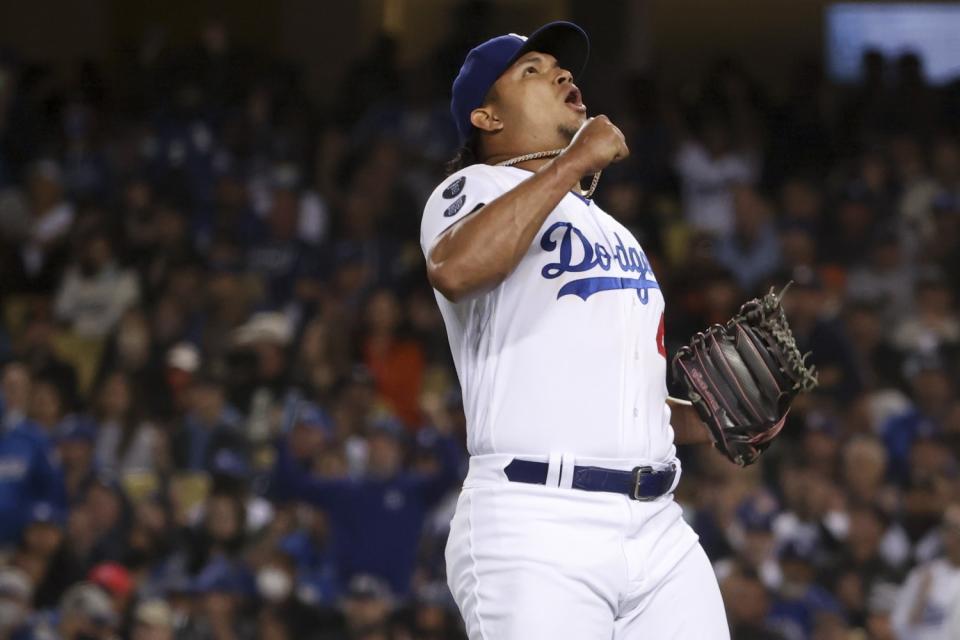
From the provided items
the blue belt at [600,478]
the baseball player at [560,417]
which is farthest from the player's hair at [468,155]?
the blue belt at [600,478]

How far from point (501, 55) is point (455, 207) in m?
0.39

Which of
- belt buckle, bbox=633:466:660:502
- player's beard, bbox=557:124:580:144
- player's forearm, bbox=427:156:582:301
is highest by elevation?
player's beard, bbox=557:124:580:144

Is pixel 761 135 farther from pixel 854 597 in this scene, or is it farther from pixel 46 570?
pixel 46 570

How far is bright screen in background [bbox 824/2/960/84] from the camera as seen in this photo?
1197 cm

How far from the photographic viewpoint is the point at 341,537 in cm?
717

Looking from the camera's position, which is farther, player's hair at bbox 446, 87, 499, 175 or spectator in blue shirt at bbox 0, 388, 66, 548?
spectator in blue shirt at bbox 0, 388, 66, 548

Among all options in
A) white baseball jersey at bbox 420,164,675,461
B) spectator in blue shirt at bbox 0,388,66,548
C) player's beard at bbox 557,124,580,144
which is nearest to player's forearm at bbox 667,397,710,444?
white baseball jersey at bbox 420,164,675,461

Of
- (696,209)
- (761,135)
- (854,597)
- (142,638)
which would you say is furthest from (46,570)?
(761,135)

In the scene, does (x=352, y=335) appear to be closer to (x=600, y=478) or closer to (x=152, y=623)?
(x=152, y=623)

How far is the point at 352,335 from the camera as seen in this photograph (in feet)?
27.7

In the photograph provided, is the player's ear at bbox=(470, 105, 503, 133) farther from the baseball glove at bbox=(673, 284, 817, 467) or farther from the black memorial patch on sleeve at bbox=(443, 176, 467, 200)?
the baseball glove at bbox=(673, 284, 817, 467)

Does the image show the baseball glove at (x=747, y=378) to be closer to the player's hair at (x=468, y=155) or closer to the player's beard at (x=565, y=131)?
the player's beard at (x=565, y=131)

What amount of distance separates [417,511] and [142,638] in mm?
1491

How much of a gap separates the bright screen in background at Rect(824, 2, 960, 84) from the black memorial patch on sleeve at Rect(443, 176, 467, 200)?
9.53 meters
